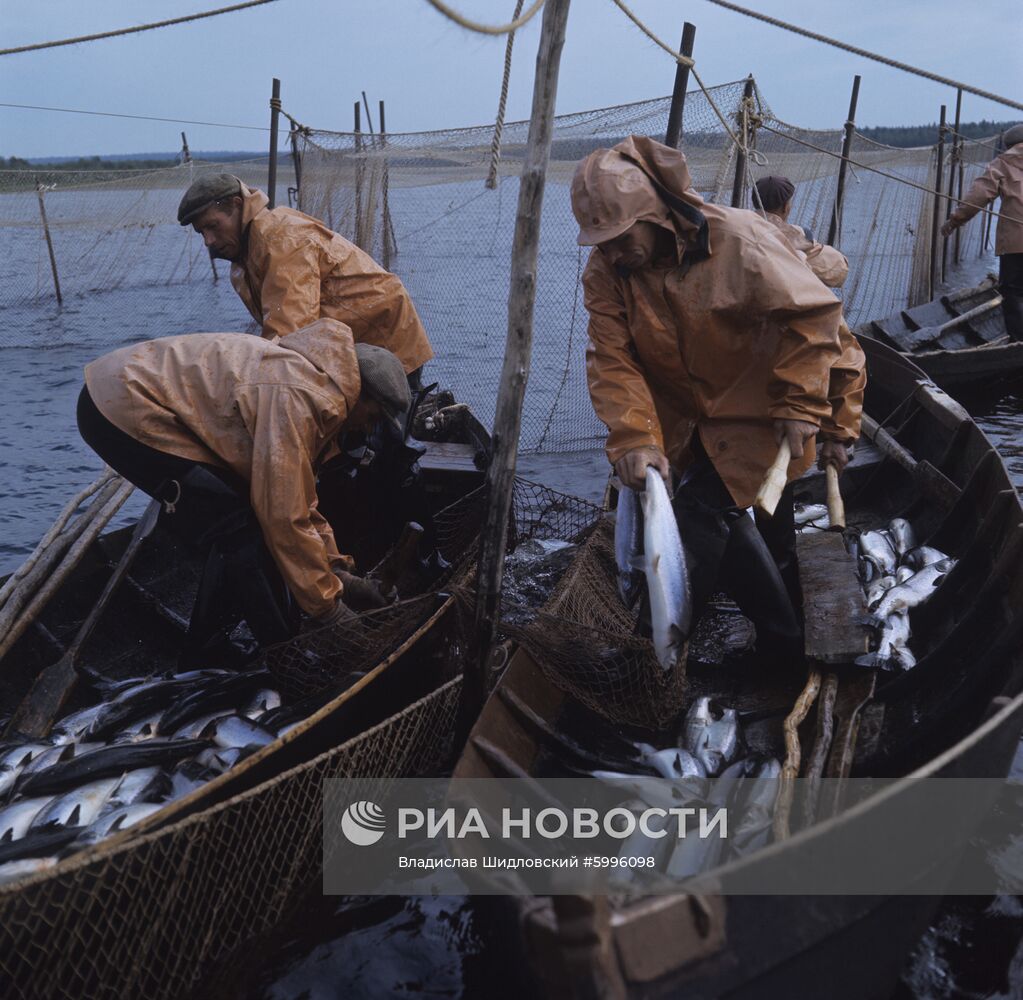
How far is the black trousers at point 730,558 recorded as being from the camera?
4.71 metres

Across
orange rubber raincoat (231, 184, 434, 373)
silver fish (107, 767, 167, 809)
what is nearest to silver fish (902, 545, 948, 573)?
orange rubber raincoat (231, 184, 434, 373)

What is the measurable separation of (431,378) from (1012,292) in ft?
27.1

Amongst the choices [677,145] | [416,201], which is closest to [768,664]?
[677,145]

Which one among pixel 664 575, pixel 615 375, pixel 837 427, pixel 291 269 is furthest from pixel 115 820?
pixel 837 427

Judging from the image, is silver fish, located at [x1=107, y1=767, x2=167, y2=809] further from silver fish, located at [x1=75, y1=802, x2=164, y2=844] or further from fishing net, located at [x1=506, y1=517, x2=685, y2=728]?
fishing net, located at [x1=506, y1=517, x2=685, y2=728]

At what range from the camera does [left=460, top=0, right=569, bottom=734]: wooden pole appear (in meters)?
3.73

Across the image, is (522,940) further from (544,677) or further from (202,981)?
(544,677)

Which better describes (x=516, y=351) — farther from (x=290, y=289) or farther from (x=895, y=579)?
(x=895, y=579)

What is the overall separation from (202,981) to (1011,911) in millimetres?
3291

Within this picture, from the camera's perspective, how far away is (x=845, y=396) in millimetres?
4875

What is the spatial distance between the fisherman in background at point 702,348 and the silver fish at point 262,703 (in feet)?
6.90

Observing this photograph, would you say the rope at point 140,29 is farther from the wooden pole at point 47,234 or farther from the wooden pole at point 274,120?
the wooden pole at point 47,234

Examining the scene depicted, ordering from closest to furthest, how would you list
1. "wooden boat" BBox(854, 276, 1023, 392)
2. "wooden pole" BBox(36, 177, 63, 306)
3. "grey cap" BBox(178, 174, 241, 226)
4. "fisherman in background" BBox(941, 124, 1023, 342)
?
1. "grey cap" BBox(178, 174, 241, 226)
2. "wooden boat" BBox(854, 276, 1023, 392)
3. "fisherman in background" BBox(941, 124, 1023, 342)
4. "wooden pole" BBox(36, 177, 63, 306)

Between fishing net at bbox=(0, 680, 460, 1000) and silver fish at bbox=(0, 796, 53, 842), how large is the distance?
0.83 m
